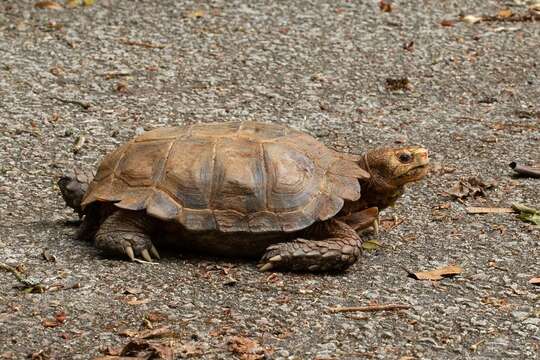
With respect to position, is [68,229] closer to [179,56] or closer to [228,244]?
[228,244]

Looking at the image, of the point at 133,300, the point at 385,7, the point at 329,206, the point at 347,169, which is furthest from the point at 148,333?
the point at 385,7

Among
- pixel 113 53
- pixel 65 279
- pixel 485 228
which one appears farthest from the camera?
pixel 113 53

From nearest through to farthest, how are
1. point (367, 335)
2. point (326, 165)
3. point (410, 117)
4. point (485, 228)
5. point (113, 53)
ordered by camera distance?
point (367, 335) < point (326, 165) < point (485, 228) < point (410, 117) < point (113, 53)

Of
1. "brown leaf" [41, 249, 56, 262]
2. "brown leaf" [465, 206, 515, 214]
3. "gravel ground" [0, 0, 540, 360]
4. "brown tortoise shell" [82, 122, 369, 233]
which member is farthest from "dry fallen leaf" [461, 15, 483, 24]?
"brown leaf" [41, 249, 56, 262]

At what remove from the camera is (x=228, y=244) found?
5.55m

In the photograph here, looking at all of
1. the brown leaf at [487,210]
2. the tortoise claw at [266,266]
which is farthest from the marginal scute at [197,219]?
the brown leaf at [487,210]

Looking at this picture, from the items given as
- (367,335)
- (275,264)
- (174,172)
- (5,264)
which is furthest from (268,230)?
(5,264)

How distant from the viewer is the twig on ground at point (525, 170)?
7078mm

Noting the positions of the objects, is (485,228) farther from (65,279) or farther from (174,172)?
(65,279)

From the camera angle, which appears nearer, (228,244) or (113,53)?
(228,244)

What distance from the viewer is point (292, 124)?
26.2 feet

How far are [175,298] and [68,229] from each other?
3.90 feet

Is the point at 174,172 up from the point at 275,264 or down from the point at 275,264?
up

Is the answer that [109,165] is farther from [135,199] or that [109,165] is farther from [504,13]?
[504,13]
